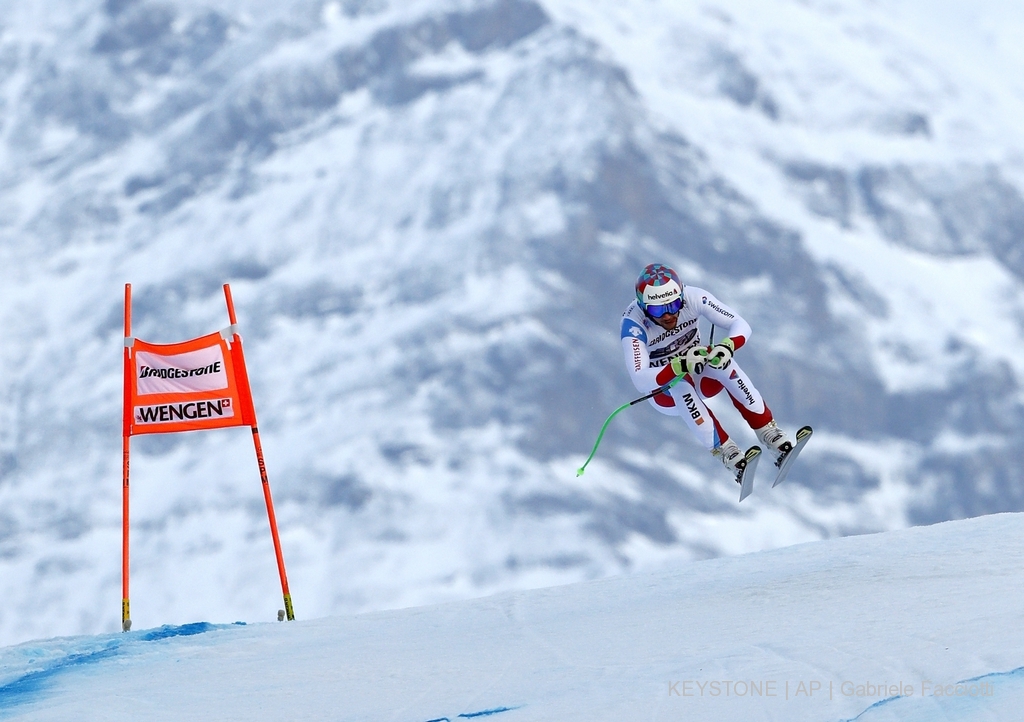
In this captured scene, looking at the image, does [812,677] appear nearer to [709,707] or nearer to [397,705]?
[709,707]

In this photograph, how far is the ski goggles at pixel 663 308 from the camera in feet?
60.5

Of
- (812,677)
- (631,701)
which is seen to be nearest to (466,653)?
(631,701)

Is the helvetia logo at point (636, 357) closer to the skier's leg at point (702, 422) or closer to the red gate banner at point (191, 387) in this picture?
the skier's leg at point (702, 422)

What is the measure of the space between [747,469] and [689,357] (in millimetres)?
1660

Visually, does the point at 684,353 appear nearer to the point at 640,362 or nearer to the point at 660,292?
the point at 640,362

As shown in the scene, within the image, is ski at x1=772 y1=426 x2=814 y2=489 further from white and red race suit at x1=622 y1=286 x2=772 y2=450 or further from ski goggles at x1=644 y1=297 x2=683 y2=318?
ski goggles at x1=644 y1=297 x2=683 y2=318

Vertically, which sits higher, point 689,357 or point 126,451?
point 126,451

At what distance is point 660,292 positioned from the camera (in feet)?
60.3

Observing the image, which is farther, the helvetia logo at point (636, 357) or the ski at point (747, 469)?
the ski at point (747, 469)

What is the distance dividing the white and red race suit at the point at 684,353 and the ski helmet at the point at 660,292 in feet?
0.76

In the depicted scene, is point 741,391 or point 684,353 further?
point 741,391

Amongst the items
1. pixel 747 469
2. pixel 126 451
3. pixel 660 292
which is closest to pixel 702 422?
pixel 747 469

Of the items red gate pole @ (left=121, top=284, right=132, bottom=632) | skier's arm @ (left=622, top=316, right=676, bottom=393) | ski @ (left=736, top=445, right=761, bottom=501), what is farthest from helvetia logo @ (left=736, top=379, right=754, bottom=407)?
red gate pole @ (left=121, top=284, right=132, bottom=632)

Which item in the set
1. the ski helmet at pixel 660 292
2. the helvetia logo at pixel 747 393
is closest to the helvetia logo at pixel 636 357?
the ski helmet at pixel 660 292
